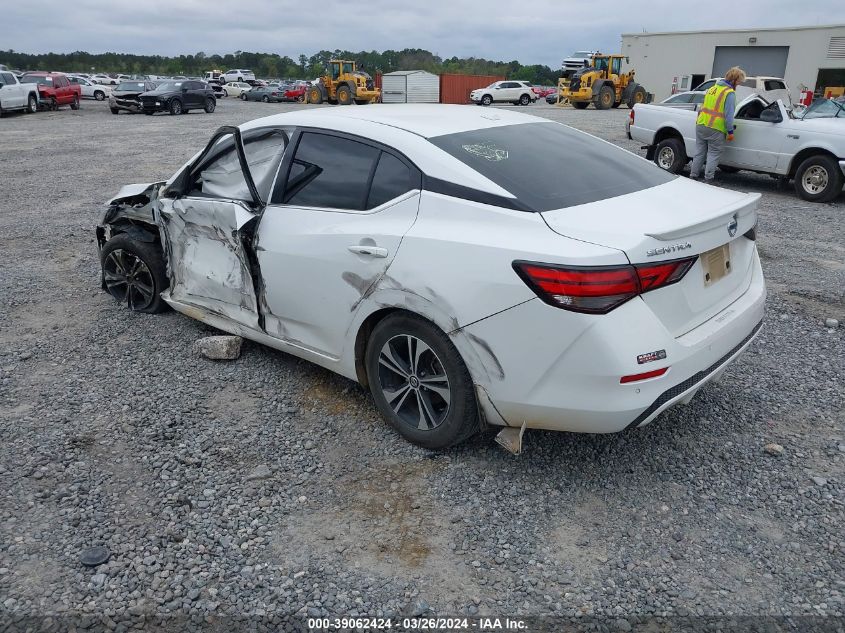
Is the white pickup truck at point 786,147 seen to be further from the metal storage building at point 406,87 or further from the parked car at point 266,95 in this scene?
the parked car at point 266,95

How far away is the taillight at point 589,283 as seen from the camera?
2646 millimetres

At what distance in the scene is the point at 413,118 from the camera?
375cm

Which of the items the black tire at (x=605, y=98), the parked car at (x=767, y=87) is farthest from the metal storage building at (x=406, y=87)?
the parked car at (x=767, y=87)

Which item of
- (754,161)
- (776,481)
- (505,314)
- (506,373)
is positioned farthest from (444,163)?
(754,161)

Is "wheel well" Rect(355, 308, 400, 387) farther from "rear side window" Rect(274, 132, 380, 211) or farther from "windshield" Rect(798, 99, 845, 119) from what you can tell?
"windshield" Rect(798, 99, 845, 119)

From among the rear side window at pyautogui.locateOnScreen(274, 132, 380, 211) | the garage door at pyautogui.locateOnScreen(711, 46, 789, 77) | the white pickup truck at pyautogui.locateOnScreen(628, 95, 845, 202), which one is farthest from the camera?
the garage door at pyautogui.locateOnScreen(711, 46, 789, 77)

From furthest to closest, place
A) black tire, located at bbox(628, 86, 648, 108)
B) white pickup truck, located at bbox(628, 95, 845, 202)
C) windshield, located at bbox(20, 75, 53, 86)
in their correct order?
black tire, located at bbox(628, 86, 648, 108)
windshield, located at bbox(20, 75, 53, 86)
white pickup truck, located at bbox(628, 95, 845, 202)

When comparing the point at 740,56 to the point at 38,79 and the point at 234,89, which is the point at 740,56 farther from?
the point at 38,79

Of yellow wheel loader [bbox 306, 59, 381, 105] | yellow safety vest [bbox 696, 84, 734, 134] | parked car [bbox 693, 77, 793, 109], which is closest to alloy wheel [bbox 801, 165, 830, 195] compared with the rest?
yellow safety vest [bbox 696, 84, 734, 134]

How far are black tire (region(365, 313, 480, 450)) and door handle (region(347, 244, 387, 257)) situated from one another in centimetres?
30

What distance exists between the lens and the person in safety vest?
1003 cm

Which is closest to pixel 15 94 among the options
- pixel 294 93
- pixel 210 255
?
pixel 294 93

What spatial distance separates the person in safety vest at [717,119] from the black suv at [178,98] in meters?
22.5

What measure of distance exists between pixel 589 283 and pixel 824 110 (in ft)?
34.1
